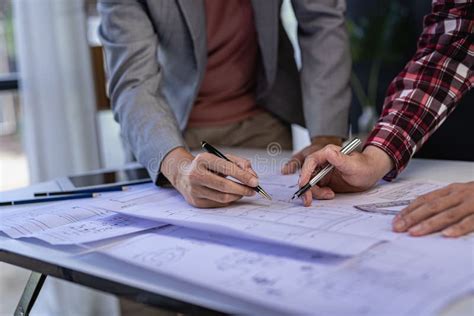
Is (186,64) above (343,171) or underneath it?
above

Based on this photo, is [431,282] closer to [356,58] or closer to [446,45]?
[446,45]

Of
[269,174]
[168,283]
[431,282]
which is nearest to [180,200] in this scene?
[269,174]

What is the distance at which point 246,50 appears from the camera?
61.4 inches

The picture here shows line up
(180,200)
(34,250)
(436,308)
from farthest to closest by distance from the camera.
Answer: (180,200) < (34,250) < (436,308)

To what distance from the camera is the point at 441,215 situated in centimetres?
81

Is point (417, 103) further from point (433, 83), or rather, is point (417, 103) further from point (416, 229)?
point (416, 229)

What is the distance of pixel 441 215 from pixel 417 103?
40cm

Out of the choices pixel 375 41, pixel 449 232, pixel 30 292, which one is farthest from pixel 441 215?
pixel 375 41

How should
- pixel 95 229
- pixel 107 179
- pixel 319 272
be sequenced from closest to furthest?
1. pixel 319 272
2. pixel 95 229
3. pixel 107 179

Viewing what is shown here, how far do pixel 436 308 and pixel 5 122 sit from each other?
11.4 ft

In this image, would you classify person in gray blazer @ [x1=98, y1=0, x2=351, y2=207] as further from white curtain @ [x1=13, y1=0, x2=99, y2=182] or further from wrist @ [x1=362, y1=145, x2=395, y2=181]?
white curtain @ [x1=13, y1=0, x2=99, y2=182]

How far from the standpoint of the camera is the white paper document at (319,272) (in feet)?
2.02

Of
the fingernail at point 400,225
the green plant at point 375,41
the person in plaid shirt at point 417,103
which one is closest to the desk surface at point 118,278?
the fingernail at point 400,225

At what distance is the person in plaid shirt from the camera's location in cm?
104
